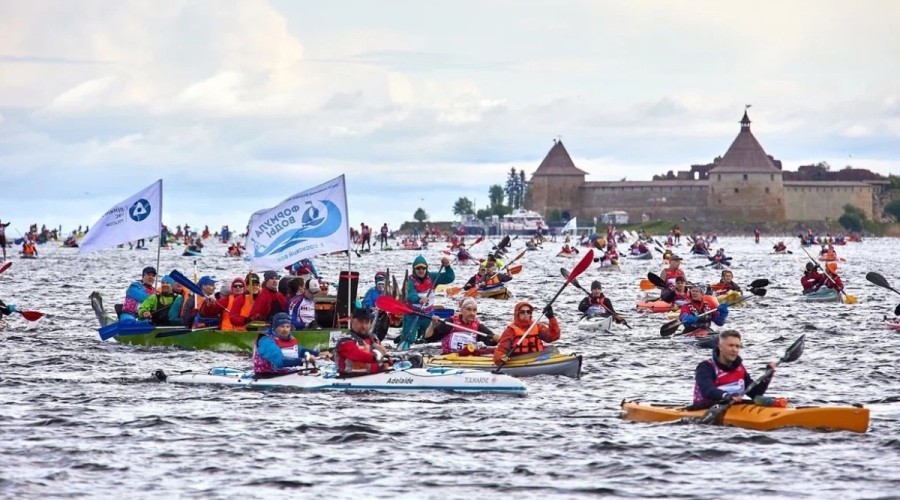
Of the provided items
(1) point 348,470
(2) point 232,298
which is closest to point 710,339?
(2) point 232,298

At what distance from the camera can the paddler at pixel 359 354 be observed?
2012 centimetres

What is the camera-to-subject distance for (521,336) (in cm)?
2141

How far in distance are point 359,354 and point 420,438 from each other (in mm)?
3208

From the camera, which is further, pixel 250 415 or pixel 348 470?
pixel 250 415

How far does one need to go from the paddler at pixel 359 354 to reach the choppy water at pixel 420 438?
370mm

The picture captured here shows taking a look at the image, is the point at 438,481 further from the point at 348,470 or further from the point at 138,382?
the point at 138,382

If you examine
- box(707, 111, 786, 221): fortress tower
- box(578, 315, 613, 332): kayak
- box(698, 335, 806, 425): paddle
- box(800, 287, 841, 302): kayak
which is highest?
box(707, 111, 786, 221): fortress tower

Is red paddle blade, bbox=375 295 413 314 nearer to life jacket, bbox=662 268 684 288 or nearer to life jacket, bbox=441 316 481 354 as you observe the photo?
life jacket, bbox=441 316 481 354

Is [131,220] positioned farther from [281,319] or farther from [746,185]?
[746,185]

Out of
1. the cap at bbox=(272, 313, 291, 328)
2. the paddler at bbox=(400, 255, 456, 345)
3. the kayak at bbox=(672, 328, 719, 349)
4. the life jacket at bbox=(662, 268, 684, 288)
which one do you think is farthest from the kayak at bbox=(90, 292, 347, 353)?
the life jacket at bbox=(662, 268, 684, 288)

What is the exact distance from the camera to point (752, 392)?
17.4 metres

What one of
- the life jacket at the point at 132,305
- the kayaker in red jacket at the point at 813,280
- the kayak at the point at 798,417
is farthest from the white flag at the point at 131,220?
the kayaker in red jacket at the point at 813,280

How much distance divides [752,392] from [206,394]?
303 inches

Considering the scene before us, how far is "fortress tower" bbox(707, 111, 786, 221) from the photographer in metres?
196
